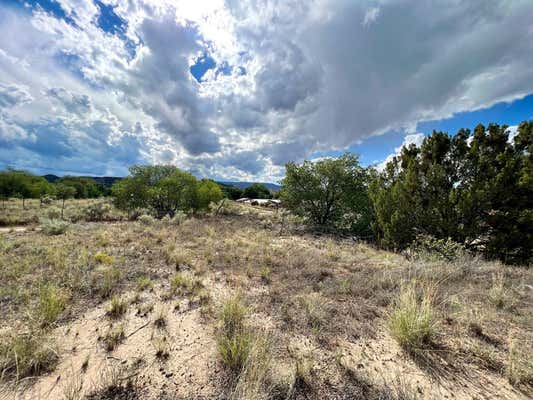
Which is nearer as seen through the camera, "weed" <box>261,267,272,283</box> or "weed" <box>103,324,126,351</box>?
"weed" <box>103,324,126,351</box>

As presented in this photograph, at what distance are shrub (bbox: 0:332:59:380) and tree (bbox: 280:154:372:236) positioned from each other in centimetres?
1566

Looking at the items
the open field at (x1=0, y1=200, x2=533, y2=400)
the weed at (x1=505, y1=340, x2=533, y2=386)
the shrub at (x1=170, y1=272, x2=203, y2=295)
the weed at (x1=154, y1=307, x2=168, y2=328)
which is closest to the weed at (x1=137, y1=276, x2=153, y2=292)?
the open field at (x1=0, y1=200, x2=533, y2=400)

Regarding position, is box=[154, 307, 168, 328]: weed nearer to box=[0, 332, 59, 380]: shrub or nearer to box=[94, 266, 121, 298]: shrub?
box=[0, 332, 59, 380]: shrub

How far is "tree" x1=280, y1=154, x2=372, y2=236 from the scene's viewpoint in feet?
50.4

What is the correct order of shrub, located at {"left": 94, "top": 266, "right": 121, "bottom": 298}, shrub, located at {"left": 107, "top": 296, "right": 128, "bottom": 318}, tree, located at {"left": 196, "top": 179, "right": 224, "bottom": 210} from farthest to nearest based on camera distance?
1. tree, located at {"left": 196, "top": 179, "right": 224, "bottom": 210}
2. shrub, located at {"left": 94, "top": 266, "right": 121, "bottom": 298}
3. shrub, located at {"left": 107, "top": 296, "right": 128, "bottom": 318}

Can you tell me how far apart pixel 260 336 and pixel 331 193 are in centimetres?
1545

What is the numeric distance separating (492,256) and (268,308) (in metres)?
9.58

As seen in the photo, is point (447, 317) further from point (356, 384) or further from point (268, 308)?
point (268, 308)

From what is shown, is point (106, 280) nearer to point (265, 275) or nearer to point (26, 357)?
point (26, 357)

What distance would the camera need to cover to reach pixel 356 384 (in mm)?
2006

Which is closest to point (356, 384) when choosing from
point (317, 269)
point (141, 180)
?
point (317, 269)

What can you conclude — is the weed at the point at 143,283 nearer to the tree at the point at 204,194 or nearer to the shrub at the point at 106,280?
the shrub at the point at 106,280

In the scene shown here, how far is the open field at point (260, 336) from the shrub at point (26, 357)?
0.01 metres

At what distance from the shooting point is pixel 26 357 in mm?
2131
